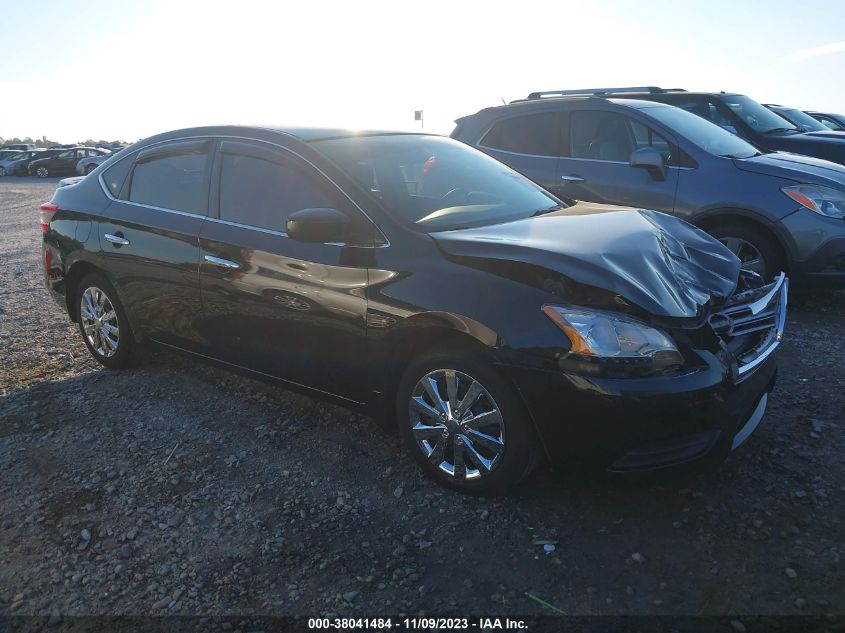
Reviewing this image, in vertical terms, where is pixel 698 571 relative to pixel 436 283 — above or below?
below

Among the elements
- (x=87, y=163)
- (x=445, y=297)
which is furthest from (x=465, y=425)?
(x=87, y=163)

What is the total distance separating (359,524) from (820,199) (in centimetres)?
469

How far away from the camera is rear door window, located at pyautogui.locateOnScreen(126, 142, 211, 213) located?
4332mm

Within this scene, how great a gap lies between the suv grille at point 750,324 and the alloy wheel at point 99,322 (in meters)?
3.88

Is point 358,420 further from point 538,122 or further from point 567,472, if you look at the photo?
point 538,122

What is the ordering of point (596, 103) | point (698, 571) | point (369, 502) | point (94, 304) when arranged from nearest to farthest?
point (698, 571) → point (369, 502) → point (94, 304) → point (596, 103)

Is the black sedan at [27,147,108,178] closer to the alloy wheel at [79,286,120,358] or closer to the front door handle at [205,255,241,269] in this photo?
the alloy wheel at [79,286,120,358]

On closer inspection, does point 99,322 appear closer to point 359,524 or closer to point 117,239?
point 117,239

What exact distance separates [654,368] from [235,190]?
2.55 meters

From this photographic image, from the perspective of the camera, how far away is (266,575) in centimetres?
282

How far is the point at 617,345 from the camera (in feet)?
9.19

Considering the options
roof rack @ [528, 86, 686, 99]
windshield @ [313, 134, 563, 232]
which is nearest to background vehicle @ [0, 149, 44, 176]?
roof rack @ [528, 86, 686, 99]

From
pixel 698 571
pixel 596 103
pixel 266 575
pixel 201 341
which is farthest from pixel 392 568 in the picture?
pixel 596 103

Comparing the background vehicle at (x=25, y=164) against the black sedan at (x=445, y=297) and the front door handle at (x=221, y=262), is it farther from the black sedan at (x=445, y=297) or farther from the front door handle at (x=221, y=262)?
the front door handle at (x=221, y=262)
